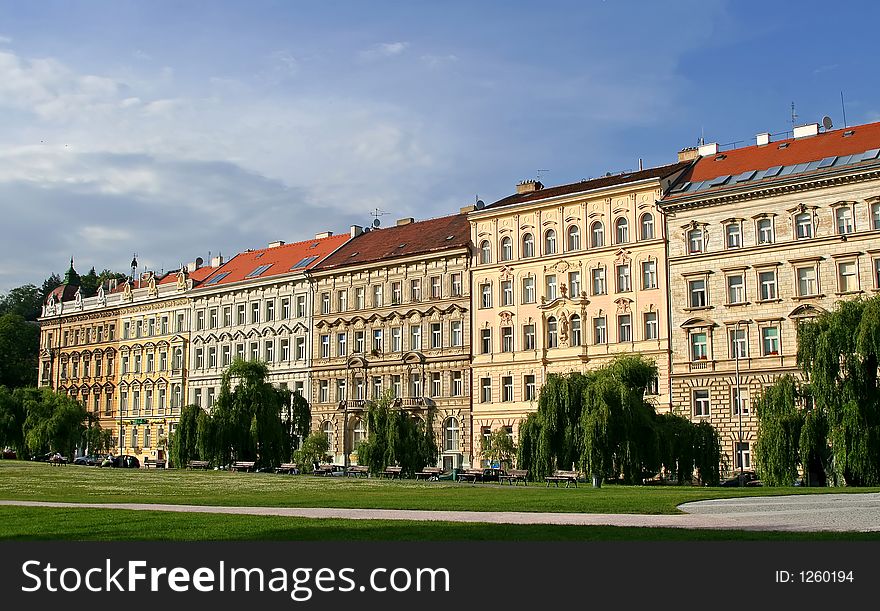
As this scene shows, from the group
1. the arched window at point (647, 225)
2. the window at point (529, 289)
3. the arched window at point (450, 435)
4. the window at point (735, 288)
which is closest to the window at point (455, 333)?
Answer: the arched window at point (450, 435)

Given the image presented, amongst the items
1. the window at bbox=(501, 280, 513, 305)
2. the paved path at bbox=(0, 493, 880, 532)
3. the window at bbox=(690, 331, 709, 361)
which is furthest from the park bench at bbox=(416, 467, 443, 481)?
the paved path at bbox=(0, 493, 880, 532)

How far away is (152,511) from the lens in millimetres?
24062

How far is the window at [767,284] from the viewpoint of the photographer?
5856 cm

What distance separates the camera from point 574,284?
2618 inches

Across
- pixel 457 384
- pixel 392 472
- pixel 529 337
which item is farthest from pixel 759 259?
pixel 392 472

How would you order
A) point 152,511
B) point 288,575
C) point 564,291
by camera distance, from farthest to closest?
1. point 564,291
2. point 152,511
3. point 288,575

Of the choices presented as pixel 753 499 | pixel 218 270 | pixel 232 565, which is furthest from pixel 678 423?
pixel 218 270

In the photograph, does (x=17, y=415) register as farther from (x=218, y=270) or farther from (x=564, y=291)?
(x=564, y=291)

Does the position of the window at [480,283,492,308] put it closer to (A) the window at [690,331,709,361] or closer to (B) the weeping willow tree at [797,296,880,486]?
(A) the window at [690,331,709,361]

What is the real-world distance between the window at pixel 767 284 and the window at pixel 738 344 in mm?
2339

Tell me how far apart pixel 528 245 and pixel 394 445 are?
66.0 ft

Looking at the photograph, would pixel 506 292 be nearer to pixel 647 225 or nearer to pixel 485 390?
pixel 485 390

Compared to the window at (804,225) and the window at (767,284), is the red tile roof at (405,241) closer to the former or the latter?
the window at (767,284)

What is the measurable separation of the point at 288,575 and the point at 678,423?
3510cm
